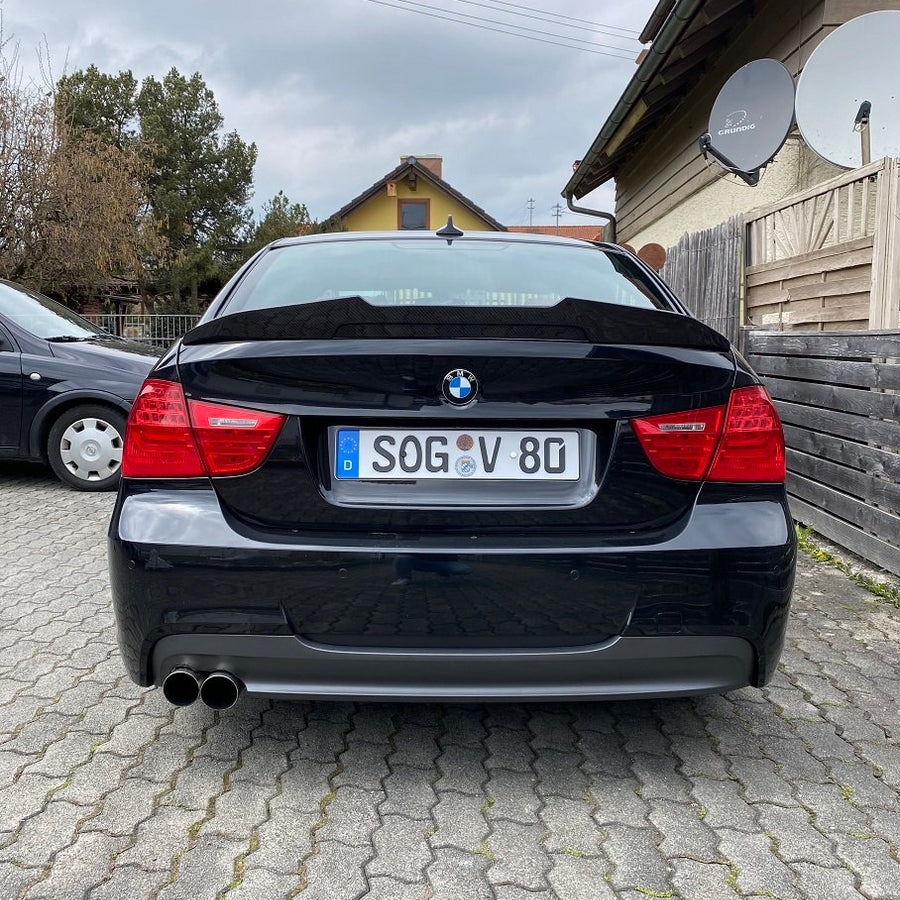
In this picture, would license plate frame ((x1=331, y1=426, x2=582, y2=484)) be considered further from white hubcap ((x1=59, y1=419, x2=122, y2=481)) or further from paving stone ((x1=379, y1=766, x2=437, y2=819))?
white hubcap ((x1=59, y1=419, x2=122, y2=481))

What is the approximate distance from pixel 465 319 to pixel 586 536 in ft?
1.94

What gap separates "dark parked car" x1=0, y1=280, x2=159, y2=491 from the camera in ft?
20.1

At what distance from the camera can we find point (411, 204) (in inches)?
1446

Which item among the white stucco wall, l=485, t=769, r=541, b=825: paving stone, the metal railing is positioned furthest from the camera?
the metal railing

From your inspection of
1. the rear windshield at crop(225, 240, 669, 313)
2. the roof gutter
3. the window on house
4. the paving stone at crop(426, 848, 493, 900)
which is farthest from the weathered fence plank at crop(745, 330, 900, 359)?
the window on house

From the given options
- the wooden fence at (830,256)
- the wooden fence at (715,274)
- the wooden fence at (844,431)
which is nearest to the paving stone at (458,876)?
the wooden fence at (844,431)

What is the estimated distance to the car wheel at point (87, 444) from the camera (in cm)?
618

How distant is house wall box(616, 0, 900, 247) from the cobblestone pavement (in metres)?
5.88

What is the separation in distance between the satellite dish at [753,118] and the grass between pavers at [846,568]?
351 centimetres

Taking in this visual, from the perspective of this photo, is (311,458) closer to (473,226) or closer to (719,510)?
(719,510)

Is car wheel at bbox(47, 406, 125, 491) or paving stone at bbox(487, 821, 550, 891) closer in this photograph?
paving stone at bbox(487, 821, 550, 891)

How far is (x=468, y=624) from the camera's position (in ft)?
6.47

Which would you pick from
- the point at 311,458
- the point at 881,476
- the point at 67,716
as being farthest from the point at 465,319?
the point at 881,476

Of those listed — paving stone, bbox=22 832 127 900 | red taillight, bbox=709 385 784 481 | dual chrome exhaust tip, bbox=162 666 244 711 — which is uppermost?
red taillight, bbox=709 385 784 481
